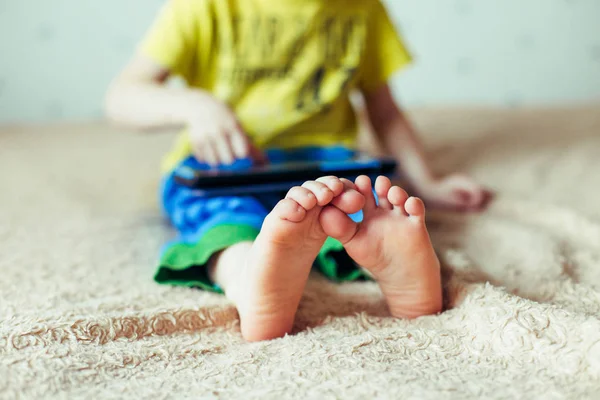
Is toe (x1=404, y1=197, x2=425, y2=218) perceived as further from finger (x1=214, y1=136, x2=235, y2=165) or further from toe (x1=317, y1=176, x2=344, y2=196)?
finger (x1=214, y1=136, x2=235, y2=165)

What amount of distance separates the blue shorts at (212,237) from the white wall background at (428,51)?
1042 mm

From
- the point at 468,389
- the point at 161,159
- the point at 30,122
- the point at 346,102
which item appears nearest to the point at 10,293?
the point at 468,389

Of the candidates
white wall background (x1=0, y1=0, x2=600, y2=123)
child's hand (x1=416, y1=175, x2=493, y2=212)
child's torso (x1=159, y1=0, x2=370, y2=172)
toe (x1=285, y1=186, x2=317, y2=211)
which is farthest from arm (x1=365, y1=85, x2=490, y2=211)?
white wall background (x1=0, y1=0, x2=600, y2=123)

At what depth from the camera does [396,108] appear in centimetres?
105

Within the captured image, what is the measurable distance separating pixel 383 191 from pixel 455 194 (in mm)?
452

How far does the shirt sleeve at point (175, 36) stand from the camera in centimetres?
87

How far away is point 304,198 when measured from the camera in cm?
50

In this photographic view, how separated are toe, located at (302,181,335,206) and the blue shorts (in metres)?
0.17

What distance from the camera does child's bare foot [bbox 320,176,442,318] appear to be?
1.75ft

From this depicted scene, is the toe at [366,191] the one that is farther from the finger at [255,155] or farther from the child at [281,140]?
the finger at [255,155]

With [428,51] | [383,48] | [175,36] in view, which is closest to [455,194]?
[383,48]

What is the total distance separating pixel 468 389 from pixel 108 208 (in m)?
0.73

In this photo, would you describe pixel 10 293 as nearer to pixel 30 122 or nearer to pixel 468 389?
pixel 468 389

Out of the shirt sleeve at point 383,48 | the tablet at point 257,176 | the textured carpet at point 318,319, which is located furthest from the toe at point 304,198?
the shirt sleeve at point 383,48
